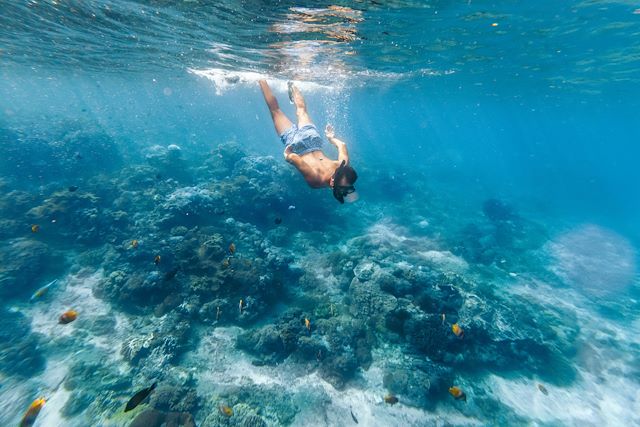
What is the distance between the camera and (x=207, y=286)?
33.3ft

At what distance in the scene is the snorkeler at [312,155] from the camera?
4941 mm

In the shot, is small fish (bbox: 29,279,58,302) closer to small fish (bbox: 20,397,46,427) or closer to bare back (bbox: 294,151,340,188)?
small fish (bbox: 20,397,46,427)

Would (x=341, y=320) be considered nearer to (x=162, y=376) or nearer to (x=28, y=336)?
(x=162, y=376)

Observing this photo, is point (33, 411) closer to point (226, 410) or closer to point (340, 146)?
point (226, 410)

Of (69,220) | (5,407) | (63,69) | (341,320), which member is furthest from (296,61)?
(63,69)

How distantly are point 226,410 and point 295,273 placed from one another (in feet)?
20.3

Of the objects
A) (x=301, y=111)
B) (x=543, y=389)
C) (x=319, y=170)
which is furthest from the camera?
(x=301, y=111)

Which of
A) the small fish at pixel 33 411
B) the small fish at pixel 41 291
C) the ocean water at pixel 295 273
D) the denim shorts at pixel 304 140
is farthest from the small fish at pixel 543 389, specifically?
the small fish at pixel 41 291

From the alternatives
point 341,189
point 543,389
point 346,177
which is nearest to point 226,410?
point 341,189

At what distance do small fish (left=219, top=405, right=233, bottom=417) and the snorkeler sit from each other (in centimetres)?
548

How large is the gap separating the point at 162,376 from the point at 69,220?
10.5 m

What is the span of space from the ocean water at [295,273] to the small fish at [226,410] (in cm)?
8

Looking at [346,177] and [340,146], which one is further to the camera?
[340,146]

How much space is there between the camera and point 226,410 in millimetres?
6660
